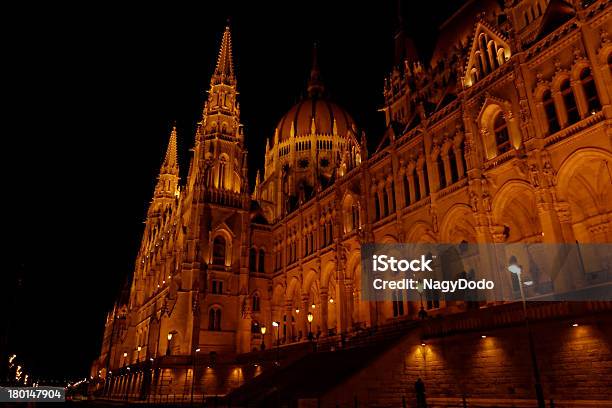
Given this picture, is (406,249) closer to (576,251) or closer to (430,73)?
(576,251)

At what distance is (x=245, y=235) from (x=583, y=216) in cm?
3563

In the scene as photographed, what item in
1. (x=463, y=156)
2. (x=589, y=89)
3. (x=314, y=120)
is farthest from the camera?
(x=314, y=120)

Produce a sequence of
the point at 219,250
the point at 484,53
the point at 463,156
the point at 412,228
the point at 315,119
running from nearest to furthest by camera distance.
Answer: the point at 463,156 → the point at 484,53 → the point at 412,228 → the point at 219,250 → the point at 315,119

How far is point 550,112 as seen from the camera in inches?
1051

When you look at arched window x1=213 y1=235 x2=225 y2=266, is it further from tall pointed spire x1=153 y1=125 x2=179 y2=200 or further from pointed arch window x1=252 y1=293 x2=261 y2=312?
tall pointed spire x1=153 y1=125 x2=179 y2=200

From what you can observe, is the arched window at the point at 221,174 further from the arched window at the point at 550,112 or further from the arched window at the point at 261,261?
the arched window at the point at 550,112

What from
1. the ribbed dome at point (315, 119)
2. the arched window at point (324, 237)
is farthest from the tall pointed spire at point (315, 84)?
the arched window at point (324, 237)

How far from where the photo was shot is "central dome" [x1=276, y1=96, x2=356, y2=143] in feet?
234

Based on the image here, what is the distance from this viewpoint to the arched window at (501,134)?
95.5ft

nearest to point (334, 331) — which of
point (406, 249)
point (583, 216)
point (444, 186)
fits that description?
point (406, 249)

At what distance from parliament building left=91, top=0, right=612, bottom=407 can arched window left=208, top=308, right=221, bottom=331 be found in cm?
13

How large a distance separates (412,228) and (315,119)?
1565 inches

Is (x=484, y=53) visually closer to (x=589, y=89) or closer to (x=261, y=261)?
(x=589, y=89)

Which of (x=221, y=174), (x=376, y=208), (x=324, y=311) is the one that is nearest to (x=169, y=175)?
(x=221, y=174)
